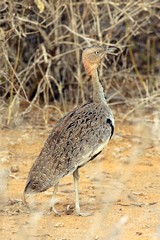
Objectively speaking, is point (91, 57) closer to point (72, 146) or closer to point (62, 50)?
point (72, 146)

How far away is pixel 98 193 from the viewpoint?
6.64m

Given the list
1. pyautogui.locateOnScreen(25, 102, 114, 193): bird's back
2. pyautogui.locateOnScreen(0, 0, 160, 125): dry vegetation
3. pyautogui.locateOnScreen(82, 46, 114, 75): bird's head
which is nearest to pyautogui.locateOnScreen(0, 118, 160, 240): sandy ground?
pyautogui.locateOnScreen(25, 102, 114, 193): bird's back

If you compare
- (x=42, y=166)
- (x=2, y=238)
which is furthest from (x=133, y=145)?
(x=2, y=238)

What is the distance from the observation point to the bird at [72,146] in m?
5.79

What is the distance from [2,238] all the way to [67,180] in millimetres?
1883

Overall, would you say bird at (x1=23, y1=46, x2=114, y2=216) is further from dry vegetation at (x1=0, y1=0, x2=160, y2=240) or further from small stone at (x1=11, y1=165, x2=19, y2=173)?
small stone at (x1=11, y1=165, x2=19, y2=173)

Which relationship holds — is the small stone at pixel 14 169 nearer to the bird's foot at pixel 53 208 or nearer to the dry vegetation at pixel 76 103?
the dry vegetation at pixel 76 103

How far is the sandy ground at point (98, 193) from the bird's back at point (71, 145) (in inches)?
12.8

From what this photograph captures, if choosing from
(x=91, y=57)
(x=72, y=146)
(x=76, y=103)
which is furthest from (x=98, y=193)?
(x=76, y=103)

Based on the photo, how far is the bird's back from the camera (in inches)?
228

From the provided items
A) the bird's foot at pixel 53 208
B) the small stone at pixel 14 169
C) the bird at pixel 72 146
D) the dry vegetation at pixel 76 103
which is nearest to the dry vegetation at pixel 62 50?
the dry vegetation at pixel 76 103

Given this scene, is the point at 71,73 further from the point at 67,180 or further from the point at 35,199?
the point at 35,199

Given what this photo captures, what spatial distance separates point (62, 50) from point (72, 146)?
362 centimetres

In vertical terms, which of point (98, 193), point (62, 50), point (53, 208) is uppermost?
point (62, 50)
